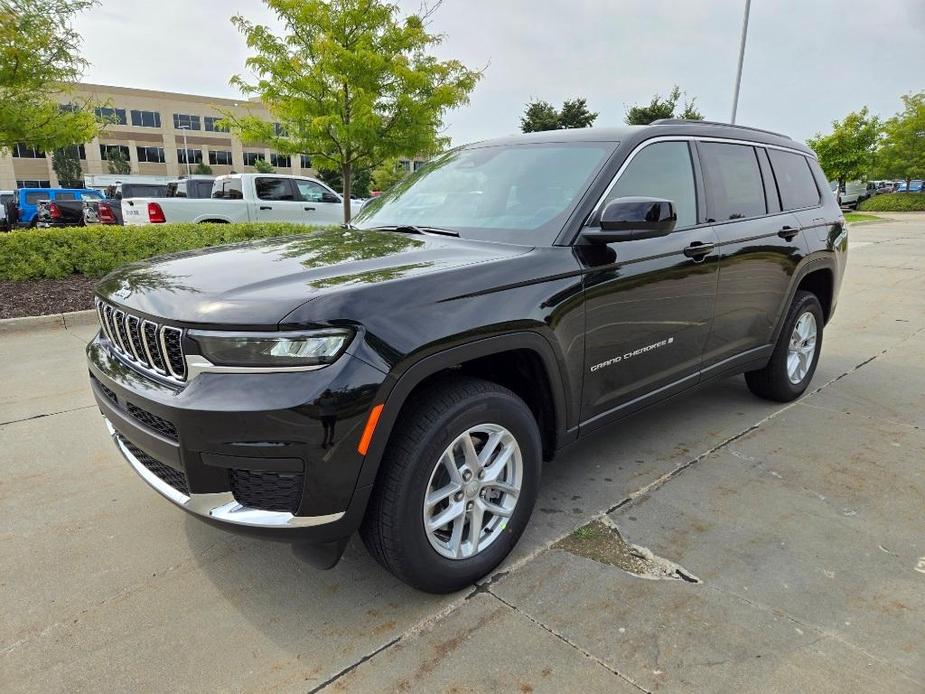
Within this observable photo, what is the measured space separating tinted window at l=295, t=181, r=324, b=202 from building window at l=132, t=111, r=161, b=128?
61843mm

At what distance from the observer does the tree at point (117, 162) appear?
6219 centimetres

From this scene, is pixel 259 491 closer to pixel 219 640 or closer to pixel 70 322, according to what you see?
pixel 219 640

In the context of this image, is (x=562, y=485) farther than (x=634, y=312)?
Yes

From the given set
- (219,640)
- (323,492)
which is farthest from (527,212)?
(219,640)

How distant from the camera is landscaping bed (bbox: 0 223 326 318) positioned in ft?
23.9

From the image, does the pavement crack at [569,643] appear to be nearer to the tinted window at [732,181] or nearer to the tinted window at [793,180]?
the tinted window at [732,181]

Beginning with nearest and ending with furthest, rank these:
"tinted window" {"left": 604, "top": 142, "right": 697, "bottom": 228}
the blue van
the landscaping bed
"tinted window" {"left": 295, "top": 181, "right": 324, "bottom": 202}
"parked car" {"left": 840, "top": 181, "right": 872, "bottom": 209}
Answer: "tinted window" {"left": 604, "top": 142, "right": 697, "bottom": 228}
the landscaping bed
"tinted window" {"left": 295, "top": 181, "right": 324, "bottom": 202}
the blue van
"parked car" {"left": 840, "top": 181, "right": 872, "bottom": 209}

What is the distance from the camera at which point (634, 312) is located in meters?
3.04

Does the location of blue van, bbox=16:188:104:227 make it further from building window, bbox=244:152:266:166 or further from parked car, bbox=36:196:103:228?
building window, bbox=244:152:266:166

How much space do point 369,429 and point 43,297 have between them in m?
7.06

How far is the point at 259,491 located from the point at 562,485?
71.4 inches

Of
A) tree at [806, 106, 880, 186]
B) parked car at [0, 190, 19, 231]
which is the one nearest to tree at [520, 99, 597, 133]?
tree at [806, 106, 880, 186]

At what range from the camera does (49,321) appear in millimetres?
6750

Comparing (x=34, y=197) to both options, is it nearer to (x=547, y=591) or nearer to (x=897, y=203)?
(x=547, y=591)
